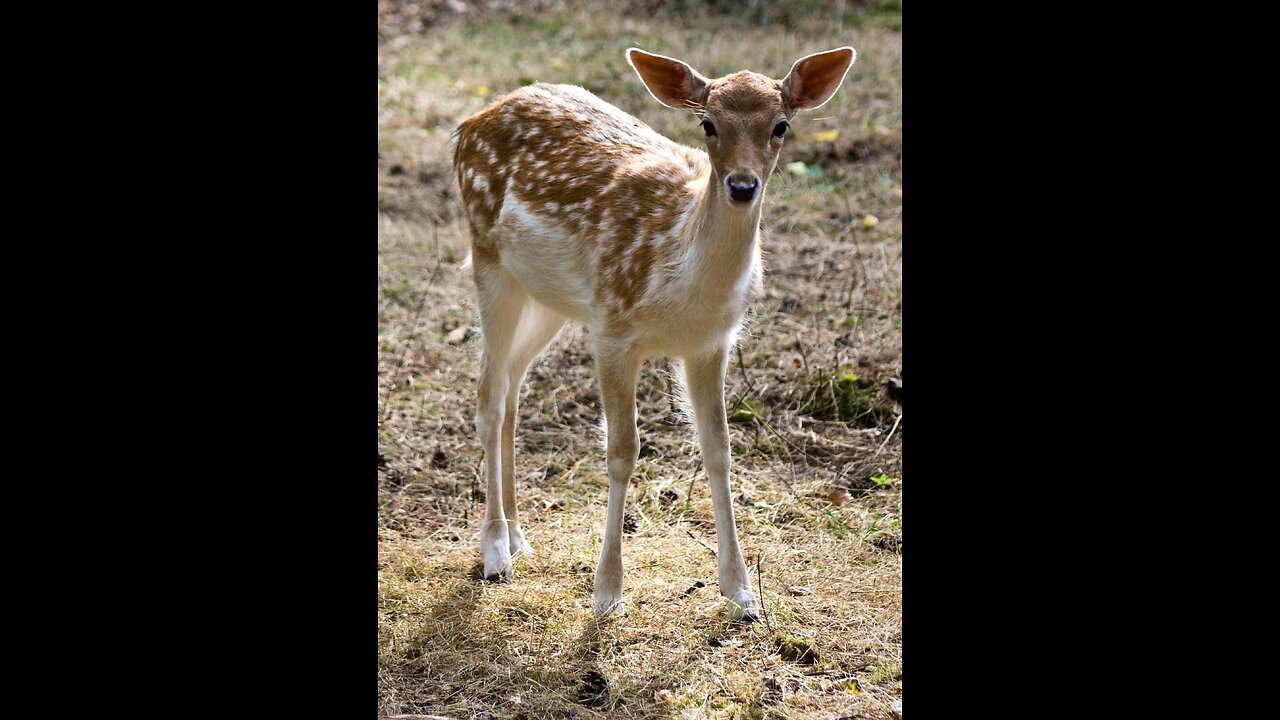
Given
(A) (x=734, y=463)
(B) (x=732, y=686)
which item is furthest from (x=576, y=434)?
(B) (x=732, y=686)

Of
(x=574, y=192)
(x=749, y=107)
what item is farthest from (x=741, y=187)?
(x=574, y=192)

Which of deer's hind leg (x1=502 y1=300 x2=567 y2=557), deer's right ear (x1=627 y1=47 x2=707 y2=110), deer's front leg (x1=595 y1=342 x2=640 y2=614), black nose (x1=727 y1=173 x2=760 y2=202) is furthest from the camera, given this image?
deer's hind leg (x1=502 y1=300 x2=567 y2=557)

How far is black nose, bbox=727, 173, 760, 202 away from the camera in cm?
369

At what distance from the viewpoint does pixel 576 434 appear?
6.01m

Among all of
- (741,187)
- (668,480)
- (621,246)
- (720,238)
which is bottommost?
(668,480)

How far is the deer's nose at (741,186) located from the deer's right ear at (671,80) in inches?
17.0

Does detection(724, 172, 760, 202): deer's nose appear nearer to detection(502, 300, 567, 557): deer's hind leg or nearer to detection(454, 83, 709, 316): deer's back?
detection(454, 83, 709, 316): deer's back

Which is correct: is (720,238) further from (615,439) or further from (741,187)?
(615,439)

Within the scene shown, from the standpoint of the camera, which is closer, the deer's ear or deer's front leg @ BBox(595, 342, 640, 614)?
the deer's ear

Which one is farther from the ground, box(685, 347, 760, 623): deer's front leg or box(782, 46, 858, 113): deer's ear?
box(782, 46, 858, 113): deer's ear

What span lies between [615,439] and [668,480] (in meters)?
1.14

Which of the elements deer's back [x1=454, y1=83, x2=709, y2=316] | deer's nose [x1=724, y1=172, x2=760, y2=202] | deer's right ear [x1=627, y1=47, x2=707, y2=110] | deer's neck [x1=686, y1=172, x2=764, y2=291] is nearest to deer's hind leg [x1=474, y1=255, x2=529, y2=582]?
deer's back [x1=454, y1=83, x2=709, y2=316]

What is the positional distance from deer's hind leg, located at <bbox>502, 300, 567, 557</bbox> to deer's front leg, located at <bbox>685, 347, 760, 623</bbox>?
76cm

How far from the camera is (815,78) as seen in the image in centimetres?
393
